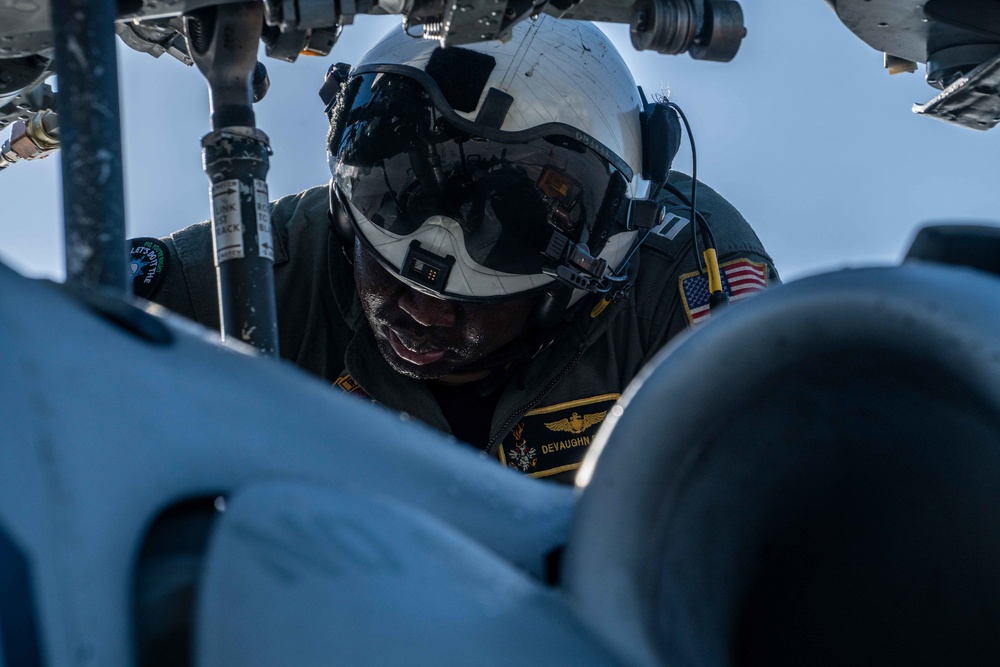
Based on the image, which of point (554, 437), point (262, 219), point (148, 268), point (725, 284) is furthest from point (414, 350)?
point (262, 219)

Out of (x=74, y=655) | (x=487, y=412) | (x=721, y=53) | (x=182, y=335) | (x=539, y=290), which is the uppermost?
(x=721, y=53)

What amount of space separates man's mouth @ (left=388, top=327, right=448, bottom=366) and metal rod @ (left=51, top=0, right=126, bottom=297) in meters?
2.29

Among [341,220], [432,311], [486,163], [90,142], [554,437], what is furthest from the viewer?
A: [554,437]

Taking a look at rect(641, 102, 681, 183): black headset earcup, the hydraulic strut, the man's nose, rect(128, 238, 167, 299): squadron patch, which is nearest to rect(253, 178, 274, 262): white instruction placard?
the hydraulic strut

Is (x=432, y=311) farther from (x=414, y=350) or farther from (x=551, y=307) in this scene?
(x=551, y=307)

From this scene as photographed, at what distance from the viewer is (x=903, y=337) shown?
33.4 inches

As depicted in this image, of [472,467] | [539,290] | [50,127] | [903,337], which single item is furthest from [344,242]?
[903,337]

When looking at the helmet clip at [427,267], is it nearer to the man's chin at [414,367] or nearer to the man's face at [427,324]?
the man's face at [427,324]

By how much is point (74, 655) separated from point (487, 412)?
291 cm

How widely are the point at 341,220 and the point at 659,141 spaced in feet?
3.21

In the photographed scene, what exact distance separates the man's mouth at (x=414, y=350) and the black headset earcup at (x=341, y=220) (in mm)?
331

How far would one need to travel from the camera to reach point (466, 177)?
3188mm

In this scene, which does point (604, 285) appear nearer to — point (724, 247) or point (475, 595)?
point (724, 247)

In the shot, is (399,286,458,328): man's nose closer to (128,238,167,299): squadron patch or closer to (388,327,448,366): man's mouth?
(388,327,448,366): man's mouth
